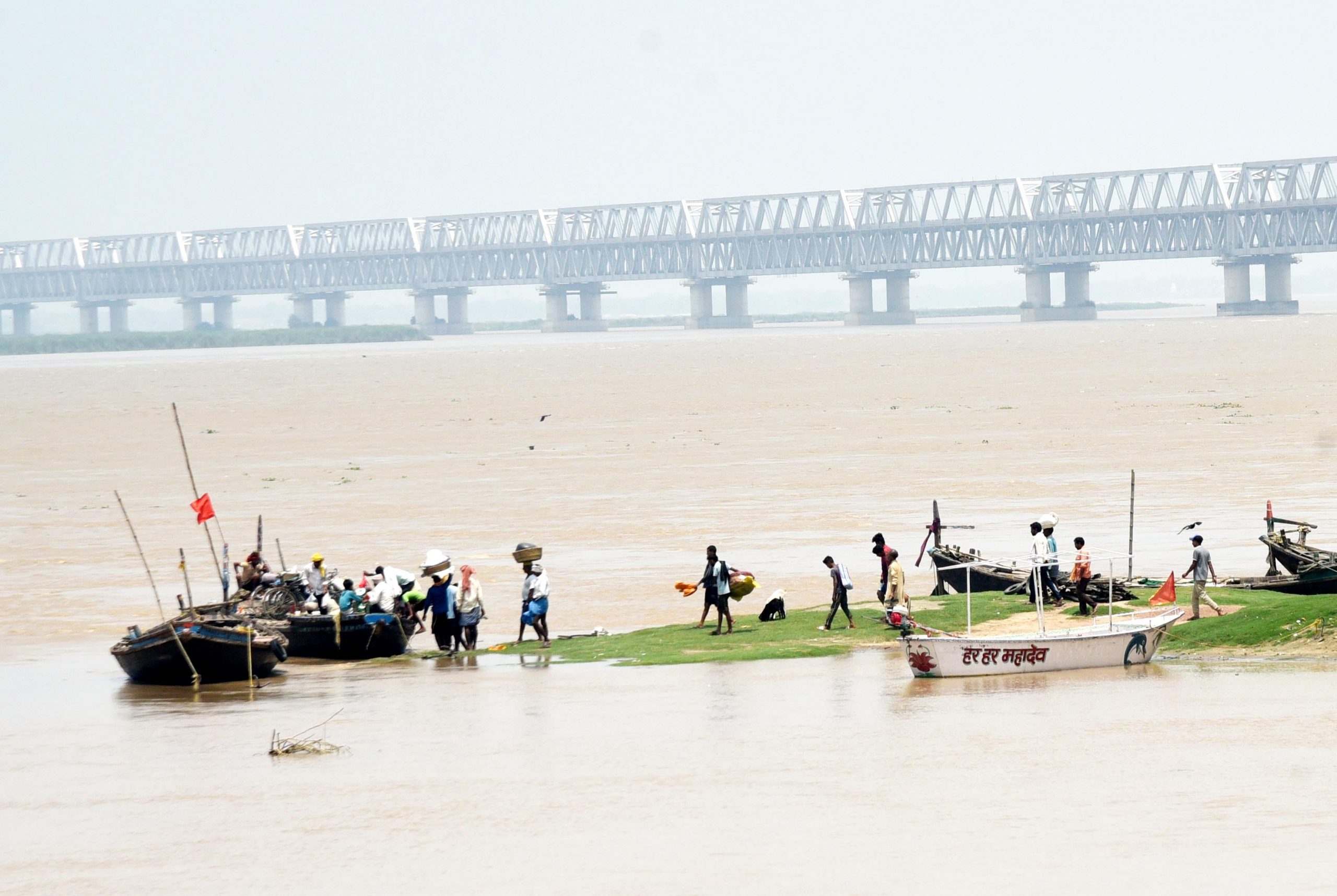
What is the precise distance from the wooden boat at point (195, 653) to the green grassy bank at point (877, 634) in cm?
261

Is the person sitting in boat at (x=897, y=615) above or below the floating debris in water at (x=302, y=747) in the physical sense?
above

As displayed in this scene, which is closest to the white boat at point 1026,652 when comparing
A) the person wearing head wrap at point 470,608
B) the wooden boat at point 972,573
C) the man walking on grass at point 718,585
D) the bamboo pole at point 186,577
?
the man walking on grass at point 718,585

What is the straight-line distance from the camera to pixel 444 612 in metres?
26.8

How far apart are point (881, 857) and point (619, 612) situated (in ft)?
44.7

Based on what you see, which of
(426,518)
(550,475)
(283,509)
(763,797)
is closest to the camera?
(763,797)

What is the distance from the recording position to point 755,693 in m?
23.0

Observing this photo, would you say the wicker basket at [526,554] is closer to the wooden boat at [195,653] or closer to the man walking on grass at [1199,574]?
the wooden boat at [195,653]

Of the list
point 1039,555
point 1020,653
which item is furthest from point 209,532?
point 1020,653

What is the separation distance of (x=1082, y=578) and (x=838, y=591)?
323 centimetres

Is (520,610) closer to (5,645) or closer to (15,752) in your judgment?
(5,645)

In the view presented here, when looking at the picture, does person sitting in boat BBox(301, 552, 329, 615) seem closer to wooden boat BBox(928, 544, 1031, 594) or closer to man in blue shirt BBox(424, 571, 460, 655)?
man in blue shirt BBox(424, 571, 460, 655)

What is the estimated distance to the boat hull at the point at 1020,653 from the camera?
23.2 metres

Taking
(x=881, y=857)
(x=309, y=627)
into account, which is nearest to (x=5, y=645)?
(x=309, y=627)

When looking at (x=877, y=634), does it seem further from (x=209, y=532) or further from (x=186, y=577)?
(x=209, y=532)
